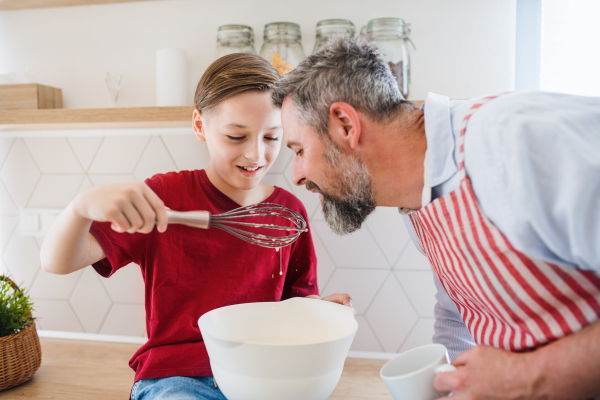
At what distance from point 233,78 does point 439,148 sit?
43 cm

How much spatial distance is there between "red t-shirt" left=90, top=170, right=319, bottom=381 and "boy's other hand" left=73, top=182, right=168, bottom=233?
0.21 meters

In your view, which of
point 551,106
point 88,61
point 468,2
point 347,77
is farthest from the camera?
point 88,61

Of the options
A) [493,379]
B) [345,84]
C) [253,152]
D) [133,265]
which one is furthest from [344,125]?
[133,265]

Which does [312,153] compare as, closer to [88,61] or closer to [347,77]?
[347,77]

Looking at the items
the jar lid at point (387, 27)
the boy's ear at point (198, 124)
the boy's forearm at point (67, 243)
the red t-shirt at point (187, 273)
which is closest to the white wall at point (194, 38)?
the jar lid at point (387, 27)

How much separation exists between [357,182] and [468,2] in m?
0.68

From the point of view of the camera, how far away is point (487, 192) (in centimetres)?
58

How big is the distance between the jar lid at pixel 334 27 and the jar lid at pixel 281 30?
0.07 metres

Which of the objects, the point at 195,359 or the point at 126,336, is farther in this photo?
the point at 126,336

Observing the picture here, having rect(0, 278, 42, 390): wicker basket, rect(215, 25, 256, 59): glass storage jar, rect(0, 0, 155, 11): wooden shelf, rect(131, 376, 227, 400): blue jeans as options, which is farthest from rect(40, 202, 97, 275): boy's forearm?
rect(0, 0, 155, 11): wooden shelf

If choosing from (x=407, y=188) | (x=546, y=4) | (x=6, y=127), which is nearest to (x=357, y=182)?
(x=407, y=188)

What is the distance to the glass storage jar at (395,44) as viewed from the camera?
1.02 meters

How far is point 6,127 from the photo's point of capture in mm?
1214

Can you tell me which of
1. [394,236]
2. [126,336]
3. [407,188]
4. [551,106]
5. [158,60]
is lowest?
[126,336]
